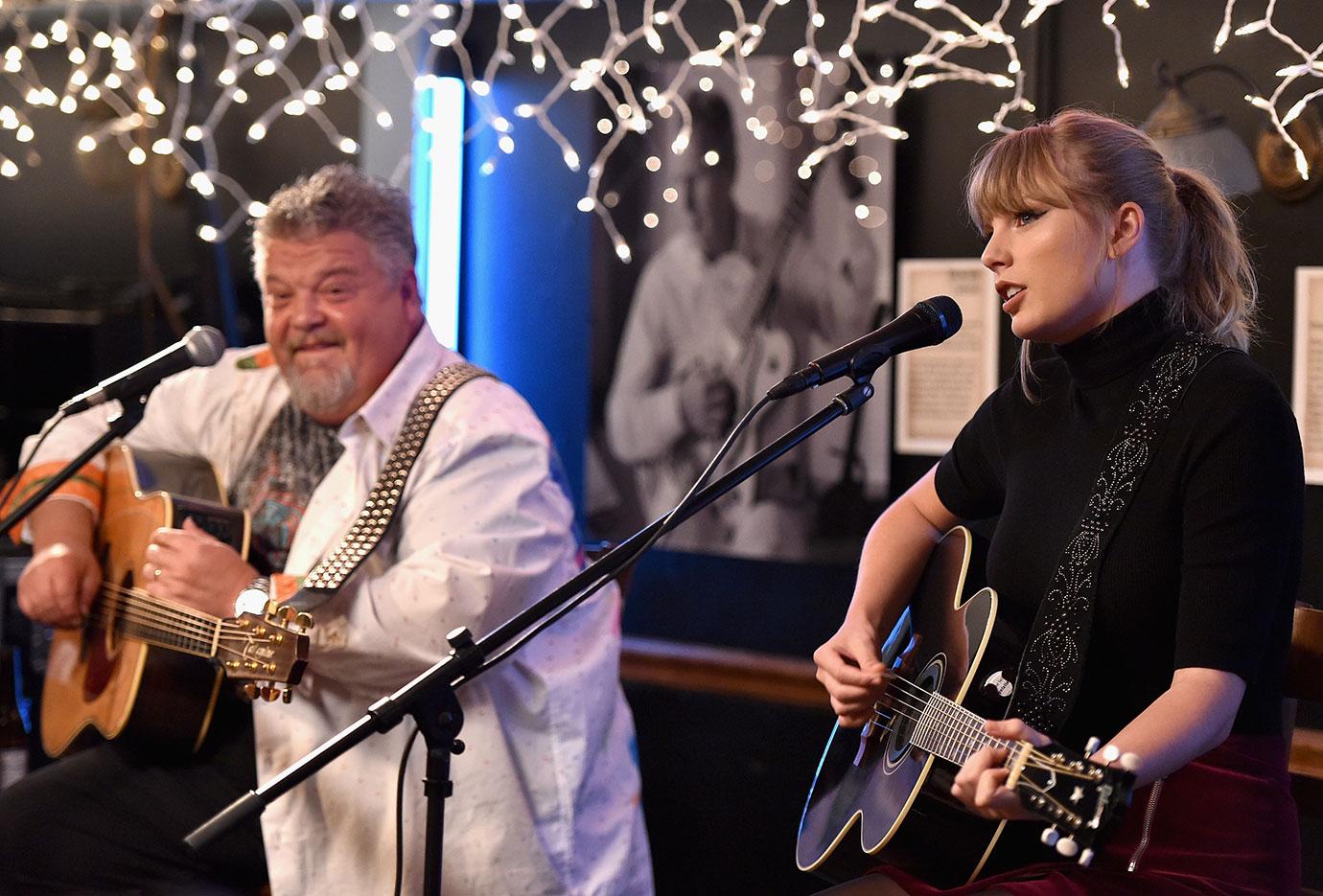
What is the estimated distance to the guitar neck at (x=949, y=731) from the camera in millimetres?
1743

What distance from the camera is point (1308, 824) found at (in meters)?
2.83

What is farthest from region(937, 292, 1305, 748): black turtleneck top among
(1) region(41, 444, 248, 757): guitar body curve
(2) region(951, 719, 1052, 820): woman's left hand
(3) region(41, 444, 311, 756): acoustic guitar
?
(1) region(41, 444, 248, 757): guitar body curve

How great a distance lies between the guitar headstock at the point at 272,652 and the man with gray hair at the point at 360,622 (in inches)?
2.3

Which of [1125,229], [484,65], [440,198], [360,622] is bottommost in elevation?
[360,622]

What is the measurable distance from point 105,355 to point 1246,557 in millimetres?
3662

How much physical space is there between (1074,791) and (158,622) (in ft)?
5.88

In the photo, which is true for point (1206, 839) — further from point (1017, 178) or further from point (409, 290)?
point (409, 290)

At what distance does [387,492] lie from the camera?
245cm

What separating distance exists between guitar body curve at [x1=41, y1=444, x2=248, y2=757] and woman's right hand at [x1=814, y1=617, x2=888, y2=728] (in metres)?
1.19

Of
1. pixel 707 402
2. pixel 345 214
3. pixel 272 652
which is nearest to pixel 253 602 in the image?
pixel 272 652

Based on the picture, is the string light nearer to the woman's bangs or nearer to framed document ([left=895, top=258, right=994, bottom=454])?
framed document ([left=895, top=258, right=994, bottom=454])

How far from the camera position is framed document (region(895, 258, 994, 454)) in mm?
3189

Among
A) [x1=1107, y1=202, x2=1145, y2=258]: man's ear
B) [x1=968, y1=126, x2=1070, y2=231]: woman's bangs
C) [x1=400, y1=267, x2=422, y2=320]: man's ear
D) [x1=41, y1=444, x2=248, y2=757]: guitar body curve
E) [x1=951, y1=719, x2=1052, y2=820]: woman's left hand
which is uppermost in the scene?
[x1=968, y1=126, x2=1070, y2=231]: woman's bangs

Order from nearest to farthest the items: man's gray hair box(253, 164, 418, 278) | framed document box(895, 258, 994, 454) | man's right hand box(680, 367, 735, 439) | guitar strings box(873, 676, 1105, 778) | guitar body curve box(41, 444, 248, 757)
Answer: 1. guitar strings box(873, 676, 1105, 778)
2. guitar body curve box(41, 444, 248, 757)
3. man's gray hair box(253, 164, 418, 278)
4. framed document box(895, 258, 994, 454)
5. man's right hand box(680, 367, 735, 439)
